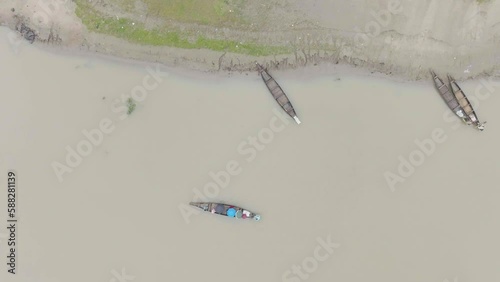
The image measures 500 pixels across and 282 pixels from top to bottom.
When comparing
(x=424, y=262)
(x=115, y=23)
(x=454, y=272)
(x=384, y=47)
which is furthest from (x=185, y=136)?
(x=454, y=272)

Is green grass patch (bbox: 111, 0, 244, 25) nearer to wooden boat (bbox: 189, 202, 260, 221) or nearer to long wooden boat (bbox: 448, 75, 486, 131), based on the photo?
wooden boat (bbox: 189, 202, 260, 221)

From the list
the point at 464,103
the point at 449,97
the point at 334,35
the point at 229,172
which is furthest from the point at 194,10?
the point at 464,103

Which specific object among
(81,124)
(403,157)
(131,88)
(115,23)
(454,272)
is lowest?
(454,272)

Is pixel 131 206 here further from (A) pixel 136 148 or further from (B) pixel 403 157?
(B) pixel 403 157

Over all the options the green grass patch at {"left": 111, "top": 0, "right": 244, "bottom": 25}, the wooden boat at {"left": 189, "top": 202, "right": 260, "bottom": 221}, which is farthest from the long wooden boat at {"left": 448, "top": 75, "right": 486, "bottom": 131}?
the wooden boat at {"left": 189, "top": 202, "right": 260, "bottom": 221}

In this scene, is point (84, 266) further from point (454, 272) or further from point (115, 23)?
point (454, 272)

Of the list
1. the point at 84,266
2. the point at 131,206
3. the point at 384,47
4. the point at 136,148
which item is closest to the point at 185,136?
the point at 136,148

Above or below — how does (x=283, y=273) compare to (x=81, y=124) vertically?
below

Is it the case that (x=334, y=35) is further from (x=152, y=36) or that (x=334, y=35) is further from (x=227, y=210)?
(x=227, y=210)
